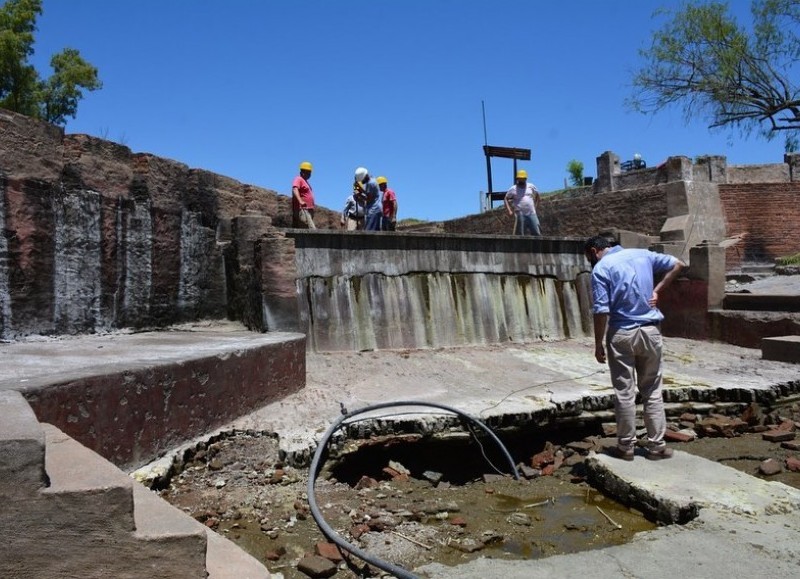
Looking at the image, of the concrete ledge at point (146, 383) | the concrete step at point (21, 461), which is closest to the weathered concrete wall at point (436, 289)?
the concrete ledge at point (146, 383)

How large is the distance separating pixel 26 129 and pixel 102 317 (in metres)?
Result: 1.69

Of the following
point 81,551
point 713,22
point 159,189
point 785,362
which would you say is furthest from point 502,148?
point 81,551

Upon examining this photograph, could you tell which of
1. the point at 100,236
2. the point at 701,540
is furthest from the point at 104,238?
the point at 701,540

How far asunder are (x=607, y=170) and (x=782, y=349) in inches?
661

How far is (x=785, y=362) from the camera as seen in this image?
7730mm

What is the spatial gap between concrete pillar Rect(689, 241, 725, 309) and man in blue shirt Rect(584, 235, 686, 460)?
5820 mm

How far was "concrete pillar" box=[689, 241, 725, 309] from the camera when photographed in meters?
9.62

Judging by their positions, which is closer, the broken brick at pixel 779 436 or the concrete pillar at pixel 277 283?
the broken brick at pixel 779 436

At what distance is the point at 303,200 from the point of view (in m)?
9.03

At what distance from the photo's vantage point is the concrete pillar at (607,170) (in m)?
23.3

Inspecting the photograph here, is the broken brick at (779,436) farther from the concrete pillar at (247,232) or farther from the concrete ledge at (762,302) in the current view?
the concrete pillar at (247,232)

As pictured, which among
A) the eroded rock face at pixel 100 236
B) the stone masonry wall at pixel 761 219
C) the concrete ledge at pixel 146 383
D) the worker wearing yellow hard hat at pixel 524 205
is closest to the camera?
the concrete ledge at pixel 146 383

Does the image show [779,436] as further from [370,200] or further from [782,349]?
[370,200]

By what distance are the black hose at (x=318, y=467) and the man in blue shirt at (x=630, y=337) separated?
1.00 meters
